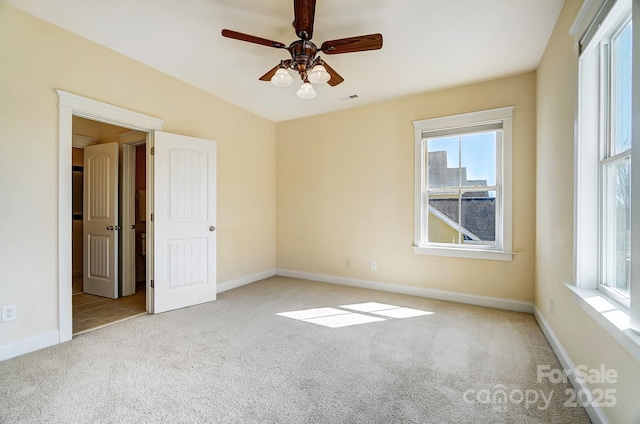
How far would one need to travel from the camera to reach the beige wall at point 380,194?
3318 mm

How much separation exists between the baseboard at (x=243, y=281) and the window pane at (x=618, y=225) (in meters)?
4.02

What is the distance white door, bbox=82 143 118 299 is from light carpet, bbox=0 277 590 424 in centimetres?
122

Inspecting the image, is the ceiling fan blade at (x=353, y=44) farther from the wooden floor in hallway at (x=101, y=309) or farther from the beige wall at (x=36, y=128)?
the wooden floor in hallway at (x=101, y=309)

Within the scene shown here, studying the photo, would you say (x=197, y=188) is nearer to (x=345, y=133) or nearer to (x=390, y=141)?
(x=345, y=133)

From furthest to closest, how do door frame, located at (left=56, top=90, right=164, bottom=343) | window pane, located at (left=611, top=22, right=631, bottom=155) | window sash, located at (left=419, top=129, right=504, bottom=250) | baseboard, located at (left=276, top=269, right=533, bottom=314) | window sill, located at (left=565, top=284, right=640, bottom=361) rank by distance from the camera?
window sash, located at (left=419, top=129, right=504, bottom=250) < baseboard, located at (left=276, top=269, right=533, bottom=314) < door frame, located at (left=56, top=90, right=164, bottom=343) < window pane, located at (left=611, top=22, right=631, bottom=155) < window sill, located at (left=565, top=284, right=640, bottom=361)

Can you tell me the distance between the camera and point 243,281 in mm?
4496

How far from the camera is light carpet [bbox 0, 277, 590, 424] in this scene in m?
1.67

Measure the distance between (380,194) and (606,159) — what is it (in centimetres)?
264

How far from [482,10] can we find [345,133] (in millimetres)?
2419

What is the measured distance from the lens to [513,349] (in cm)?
241

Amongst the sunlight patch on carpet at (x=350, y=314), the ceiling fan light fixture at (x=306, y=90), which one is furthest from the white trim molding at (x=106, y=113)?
the sunlight patch on carpet at (x=350, y=314)

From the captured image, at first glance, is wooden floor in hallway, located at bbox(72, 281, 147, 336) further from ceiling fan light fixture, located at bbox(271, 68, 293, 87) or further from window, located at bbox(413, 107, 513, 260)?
window, located at bbox(413, 107, 513, 260)

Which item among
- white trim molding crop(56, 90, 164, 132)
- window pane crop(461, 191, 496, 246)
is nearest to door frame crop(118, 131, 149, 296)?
white trim molding crop(56, 90, 164, 132)

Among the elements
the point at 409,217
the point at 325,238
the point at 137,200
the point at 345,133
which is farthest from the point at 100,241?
the point at 409,217
